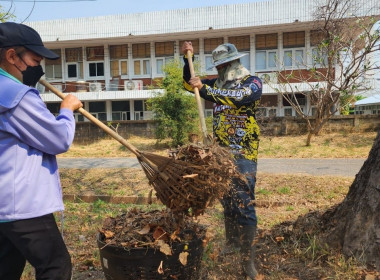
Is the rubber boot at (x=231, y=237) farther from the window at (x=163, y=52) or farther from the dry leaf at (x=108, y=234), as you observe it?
the window at (x=163, y=52)

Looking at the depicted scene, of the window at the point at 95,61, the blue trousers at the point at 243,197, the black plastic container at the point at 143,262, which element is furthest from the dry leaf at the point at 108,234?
the window at the point at 95,61

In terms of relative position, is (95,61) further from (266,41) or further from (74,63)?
(266,41)

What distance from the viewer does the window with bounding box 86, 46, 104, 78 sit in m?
25.3

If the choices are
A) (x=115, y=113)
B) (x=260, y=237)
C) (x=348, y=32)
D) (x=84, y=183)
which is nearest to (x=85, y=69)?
(x=115, y=113)

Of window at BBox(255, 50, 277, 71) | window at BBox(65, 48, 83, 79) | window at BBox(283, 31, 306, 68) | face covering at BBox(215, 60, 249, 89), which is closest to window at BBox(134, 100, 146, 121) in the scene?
window at BBox(65, 48, 83, 79)

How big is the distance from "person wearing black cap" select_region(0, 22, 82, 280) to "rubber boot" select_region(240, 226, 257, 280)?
66.1 inches

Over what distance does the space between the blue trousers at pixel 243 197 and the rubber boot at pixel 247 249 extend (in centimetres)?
6

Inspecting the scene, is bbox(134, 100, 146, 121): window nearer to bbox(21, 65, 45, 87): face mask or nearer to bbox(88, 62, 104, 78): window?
bbox(88, 62, 104, 78): window

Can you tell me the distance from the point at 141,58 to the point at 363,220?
23.2 metres

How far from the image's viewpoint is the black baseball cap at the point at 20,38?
213cm

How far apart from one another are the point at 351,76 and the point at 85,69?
1825cm

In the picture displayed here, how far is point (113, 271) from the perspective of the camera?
273 cm

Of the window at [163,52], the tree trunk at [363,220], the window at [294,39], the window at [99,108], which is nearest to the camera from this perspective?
the tree trunk at [363,220]

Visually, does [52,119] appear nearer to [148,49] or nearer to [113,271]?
[113,271]
